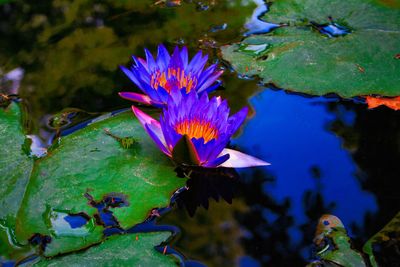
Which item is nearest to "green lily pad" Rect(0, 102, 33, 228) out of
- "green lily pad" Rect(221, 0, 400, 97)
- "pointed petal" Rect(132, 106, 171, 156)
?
"pointed petal" Rect(132, 106, 171, 156)

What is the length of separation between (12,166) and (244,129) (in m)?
0.89

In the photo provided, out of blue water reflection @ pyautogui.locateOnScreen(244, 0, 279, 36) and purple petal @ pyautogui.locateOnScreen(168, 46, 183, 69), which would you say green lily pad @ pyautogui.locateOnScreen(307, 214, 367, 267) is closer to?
purple petal @ pyautogui.locateOnScreen(168, 46, 183, 69)

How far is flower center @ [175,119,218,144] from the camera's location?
1480 millimetres

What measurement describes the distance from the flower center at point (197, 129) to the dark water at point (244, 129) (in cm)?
17

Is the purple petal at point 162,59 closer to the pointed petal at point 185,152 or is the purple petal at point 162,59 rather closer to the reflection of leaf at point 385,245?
the pointed petal at point 185,152

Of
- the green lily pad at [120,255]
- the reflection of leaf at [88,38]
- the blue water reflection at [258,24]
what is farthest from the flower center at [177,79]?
the blue water reflection at [258,24]

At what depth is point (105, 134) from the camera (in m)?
1.63

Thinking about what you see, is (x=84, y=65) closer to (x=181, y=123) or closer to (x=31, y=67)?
(x=31, y=67)

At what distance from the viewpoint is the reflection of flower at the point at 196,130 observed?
1.43 m

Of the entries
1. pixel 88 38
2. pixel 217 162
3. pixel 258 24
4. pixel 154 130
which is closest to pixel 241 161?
pixel 217 162

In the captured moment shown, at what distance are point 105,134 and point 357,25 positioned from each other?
4.96ft

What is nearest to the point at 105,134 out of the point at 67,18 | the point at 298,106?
the point at 298,106

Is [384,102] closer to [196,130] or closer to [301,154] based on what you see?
[301,154]

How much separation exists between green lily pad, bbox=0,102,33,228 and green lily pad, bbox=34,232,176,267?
0.25 metres
